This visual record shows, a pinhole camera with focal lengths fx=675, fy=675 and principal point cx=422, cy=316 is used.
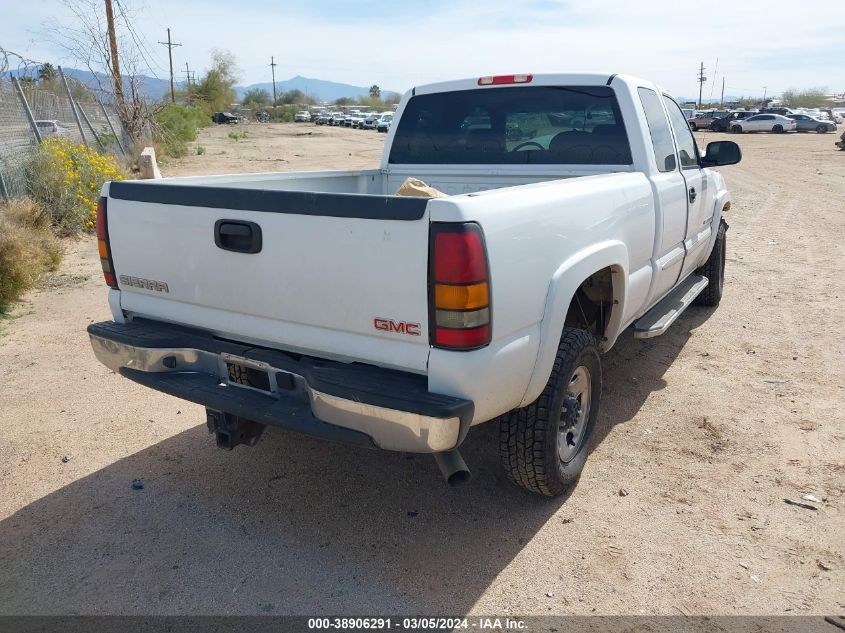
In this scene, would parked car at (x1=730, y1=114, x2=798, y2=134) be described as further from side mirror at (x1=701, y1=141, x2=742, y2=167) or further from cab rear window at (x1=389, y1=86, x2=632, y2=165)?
cab rear window at (x1=389, y1=86, x2=632, y2=165)

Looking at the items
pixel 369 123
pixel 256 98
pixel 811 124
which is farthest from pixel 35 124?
pixel 256 98

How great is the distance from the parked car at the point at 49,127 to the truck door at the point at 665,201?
9.95 meters

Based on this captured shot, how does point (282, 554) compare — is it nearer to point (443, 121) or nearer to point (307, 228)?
point (307, 228)

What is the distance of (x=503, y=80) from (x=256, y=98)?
Answer: 400 feet

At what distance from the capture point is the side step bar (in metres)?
4.25

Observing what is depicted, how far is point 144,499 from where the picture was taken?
3.50 meters

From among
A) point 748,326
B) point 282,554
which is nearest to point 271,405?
point 282,554

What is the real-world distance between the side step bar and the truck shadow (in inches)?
30.1

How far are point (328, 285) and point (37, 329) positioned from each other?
15.2 feet

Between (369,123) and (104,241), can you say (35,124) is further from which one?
(369,123)

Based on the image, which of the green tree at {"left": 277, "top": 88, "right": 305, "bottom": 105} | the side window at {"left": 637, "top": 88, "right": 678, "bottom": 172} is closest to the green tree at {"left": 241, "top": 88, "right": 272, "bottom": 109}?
the green tree at {"left": 277, "top": 88, "right": 305, "bottom": 105}

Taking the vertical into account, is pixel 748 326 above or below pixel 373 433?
below

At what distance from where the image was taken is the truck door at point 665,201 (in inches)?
166

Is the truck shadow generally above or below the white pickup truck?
below
